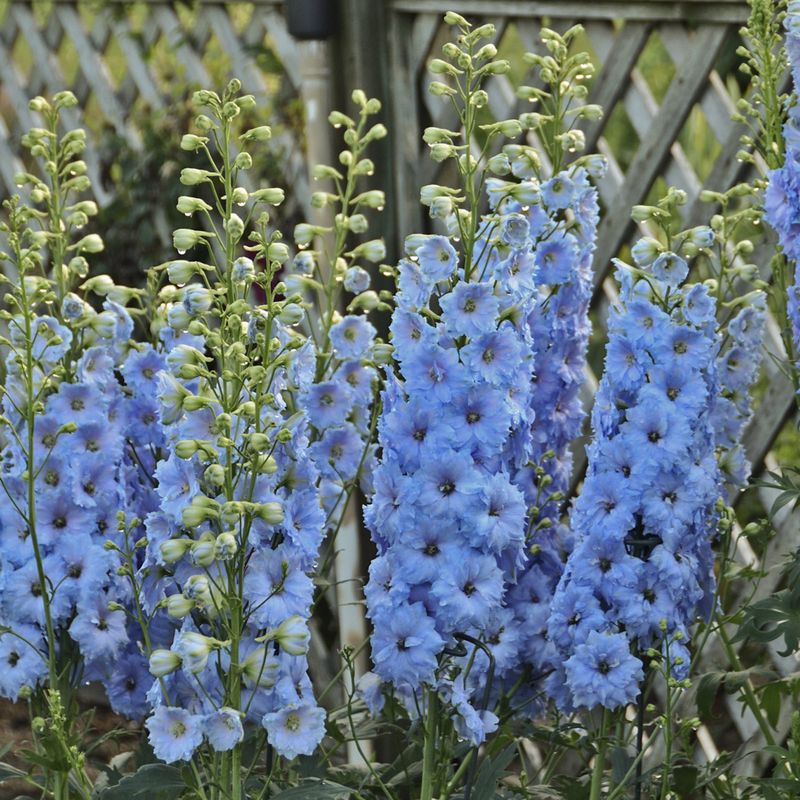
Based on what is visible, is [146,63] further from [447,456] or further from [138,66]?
[447,456]

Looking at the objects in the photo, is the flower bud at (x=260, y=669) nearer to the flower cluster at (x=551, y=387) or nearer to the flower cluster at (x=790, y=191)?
the flower cluster at (x=551, y=387)

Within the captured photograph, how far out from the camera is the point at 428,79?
2.84 meters

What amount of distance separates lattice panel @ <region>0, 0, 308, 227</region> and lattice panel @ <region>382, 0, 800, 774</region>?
26cm

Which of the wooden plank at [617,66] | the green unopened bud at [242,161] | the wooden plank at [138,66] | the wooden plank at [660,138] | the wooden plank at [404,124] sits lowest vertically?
the green unopened bud at [242,161]

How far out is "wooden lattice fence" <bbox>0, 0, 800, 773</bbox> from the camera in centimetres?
235

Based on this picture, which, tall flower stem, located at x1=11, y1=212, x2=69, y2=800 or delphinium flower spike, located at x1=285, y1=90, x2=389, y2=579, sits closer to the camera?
tall flower stem, located at x1=11, y1=212, x2=69, y2=800

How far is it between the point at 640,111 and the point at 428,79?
1.65ft

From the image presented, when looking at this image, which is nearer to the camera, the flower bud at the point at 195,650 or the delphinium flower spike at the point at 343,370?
the flower bud at the point at 195,650

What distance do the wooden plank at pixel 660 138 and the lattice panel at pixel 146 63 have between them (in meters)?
0.74

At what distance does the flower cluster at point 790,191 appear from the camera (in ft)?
5.88

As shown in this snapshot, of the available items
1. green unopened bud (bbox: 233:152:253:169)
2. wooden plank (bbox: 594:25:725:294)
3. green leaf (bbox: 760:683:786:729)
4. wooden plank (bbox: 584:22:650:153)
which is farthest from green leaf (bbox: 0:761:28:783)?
wooden plank (bbox: 584:22:650:153)

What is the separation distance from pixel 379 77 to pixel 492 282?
1.27 meters

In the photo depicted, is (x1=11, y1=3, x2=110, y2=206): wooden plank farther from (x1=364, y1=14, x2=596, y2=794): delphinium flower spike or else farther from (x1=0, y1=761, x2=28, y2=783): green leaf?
(x1=364, y1=14, x2=596, y2=794): delphinium flower spike

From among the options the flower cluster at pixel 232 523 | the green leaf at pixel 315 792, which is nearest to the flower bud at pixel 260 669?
the flower cluster at pixel 232 523
